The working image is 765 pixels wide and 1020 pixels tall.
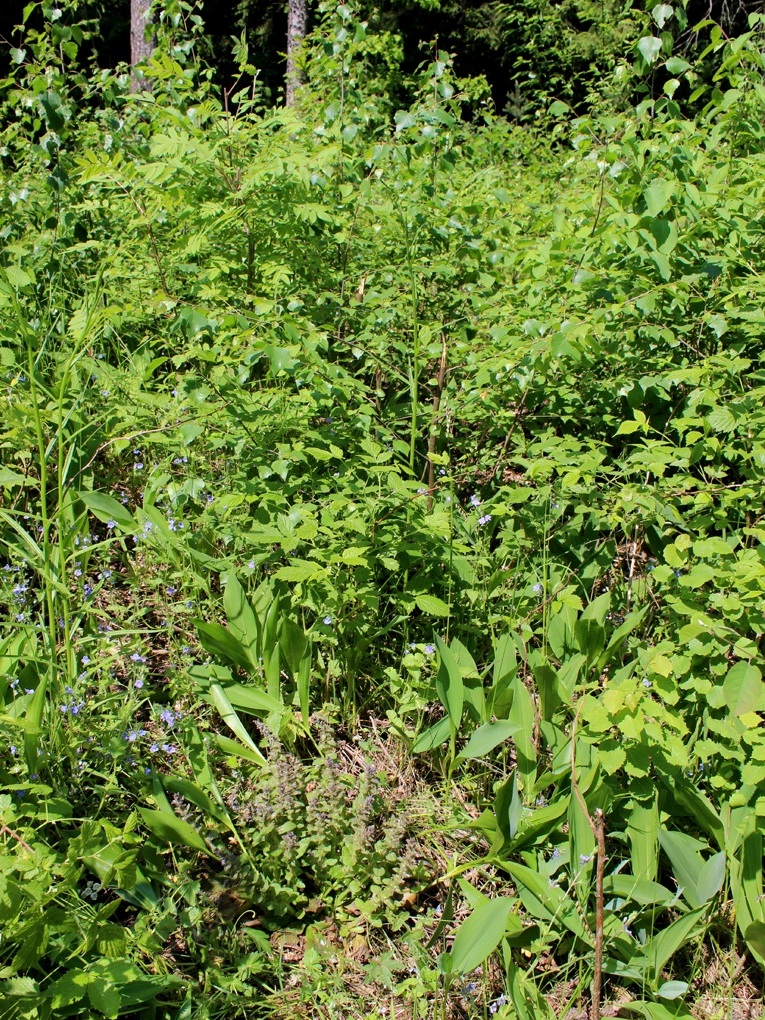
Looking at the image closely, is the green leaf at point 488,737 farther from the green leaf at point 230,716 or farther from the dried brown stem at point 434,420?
the dried brown stem at point 434,420

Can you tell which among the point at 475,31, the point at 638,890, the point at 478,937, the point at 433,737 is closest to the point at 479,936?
the point at 478,937

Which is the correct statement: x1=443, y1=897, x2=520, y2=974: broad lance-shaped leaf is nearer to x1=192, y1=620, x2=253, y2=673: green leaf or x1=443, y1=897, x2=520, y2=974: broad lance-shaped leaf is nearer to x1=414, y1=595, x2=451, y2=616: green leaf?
x1=414, y1=595, x2=451, y2=616: green leaf

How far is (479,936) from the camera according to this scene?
1605mm

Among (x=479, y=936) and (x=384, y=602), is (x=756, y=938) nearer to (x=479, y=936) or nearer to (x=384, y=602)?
(x=479, y=936)

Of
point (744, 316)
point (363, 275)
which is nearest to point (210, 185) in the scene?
point (363, 275)

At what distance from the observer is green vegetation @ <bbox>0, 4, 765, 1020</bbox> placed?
172 cm

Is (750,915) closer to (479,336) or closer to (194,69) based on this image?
(479,336)

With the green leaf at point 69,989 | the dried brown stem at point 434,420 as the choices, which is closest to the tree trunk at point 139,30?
the dried brown stem at point 434,420

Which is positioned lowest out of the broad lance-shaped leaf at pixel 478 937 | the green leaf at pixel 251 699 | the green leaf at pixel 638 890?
the green leaf at pixel 638 890

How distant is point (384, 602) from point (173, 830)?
0.89m

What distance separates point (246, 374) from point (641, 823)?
5.04ft

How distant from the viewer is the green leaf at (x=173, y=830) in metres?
1.76

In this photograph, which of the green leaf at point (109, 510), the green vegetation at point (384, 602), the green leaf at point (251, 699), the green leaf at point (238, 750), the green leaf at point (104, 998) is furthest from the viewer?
the green leaf at point (109, 510)

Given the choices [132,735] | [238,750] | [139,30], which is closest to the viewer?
[132,735]
